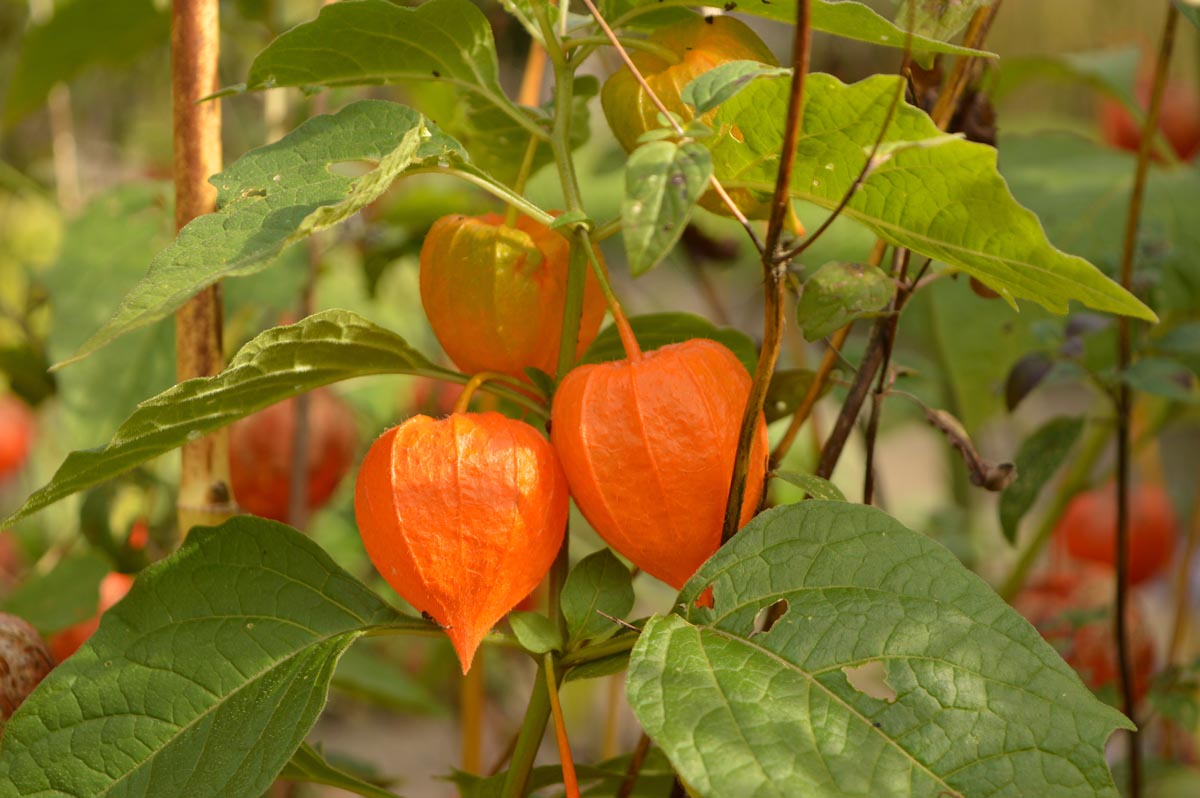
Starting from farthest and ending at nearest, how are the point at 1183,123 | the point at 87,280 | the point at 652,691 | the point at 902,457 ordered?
the point at 902,457 → the point at 1183,123 → the point at 87,280 → the point at 652,691

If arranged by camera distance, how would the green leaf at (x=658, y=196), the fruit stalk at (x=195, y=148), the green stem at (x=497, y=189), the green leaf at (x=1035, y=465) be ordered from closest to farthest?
the green leaf at (x=658, y=196)
the green stem at (x=497, y=189)
the fruit stalk at (x=195, y=148)
the green leaf at (x=1035, y=465)

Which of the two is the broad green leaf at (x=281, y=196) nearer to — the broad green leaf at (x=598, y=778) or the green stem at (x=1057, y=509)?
the broad green leaf at (x=598, y=778)

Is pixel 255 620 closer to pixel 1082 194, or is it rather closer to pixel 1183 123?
pixel 1082 194

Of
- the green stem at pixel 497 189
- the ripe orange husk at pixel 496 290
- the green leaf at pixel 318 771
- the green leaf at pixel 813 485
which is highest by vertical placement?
the green stem at pixel 497 189

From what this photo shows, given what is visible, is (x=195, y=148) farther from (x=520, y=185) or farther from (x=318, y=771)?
(x=318, y=771)

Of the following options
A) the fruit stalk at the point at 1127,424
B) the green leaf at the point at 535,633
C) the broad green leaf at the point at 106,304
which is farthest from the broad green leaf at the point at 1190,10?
the broad green leaf at the point at 106,304

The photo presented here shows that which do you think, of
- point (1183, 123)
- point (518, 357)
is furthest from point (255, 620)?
point (1183, 123)
